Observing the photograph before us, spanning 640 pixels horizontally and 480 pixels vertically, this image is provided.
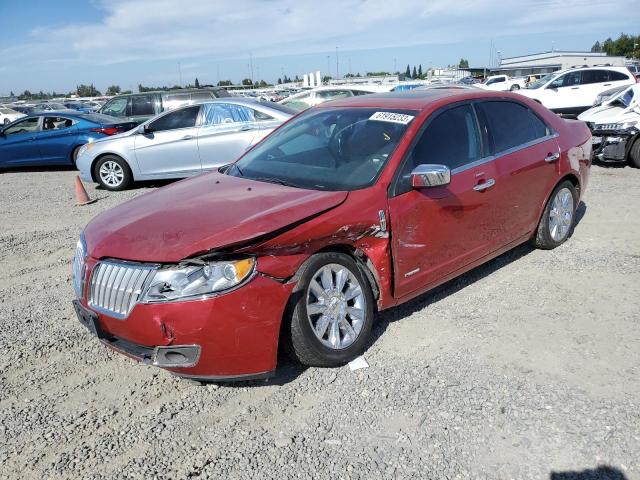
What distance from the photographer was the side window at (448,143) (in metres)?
3.77

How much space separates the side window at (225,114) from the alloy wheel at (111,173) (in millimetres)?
1831

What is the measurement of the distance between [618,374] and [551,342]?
0.48 meters

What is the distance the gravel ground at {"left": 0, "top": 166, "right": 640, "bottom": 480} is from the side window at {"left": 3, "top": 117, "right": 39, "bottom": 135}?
31.0ft

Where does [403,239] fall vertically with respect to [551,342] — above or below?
above

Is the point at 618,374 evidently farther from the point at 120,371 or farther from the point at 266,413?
the point at 120,371

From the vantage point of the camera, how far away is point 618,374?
324 centimetres

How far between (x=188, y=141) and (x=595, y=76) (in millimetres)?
13513

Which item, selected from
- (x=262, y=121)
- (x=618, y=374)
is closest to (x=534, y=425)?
(x=618, y=374)

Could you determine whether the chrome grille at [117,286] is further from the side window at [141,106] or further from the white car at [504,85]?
the white car at [504,85]

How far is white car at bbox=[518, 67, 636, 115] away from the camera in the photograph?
16469 mm

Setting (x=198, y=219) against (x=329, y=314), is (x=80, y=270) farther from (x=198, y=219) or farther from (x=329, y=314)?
(x=329, y=314)

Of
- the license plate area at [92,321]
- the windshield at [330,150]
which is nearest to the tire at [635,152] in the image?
the windshield at [330,150]

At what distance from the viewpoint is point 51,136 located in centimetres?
1249

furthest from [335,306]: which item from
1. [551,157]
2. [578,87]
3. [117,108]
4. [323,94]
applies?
[578,87]
